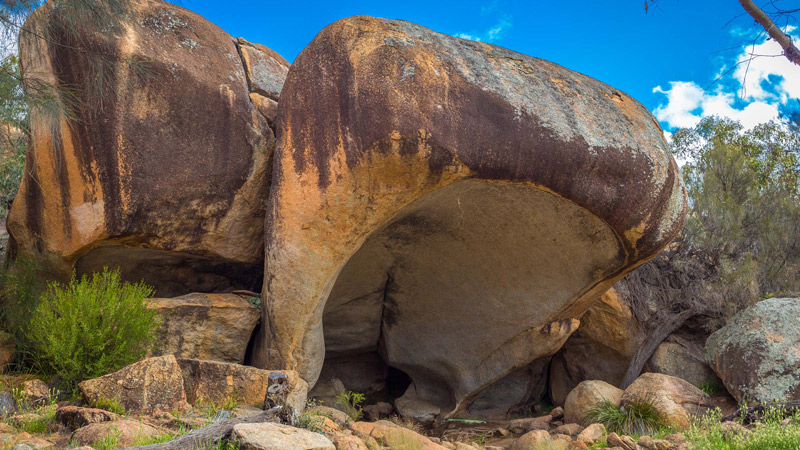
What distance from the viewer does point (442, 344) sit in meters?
7.71

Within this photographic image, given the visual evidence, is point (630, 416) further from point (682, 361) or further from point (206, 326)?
point (206, 326)

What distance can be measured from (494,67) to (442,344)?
3.52 m

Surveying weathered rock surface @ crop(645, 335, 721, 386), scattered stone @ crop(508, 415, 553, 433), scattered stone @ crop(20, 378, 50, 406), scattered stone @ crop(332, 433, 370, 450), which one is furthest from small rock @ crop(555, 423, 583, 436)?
scattered stone @ crop(20, 378, 50, 406)

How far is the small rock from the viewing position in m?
6.18

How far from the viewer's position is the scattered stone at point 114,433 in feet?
11.7

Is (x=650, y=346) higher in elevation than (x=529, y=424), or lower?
higher

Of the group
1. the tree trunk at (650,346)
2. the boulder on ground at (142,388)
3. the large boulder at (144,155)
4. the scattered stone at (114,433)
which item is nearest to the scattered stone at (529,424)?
the tree trunk at (650,346)

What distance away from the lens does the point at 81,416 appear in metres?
3.98

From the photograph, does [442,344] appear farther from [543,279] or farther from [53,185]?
[53,185]

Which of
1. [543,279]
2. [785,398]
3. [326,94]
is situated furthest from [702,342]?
[326,94]

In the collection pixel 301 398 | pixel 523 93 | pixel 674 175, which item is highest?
pixel 523 93

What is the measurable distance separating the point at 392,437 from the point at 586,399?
2.74 meters

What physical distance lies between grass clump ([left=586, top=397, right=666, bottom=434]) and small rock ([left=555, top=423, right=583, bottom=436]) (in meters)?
0.20

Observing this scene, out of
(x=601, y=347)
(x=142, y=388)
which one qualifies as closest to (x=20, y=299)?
(x=142, y=388)
